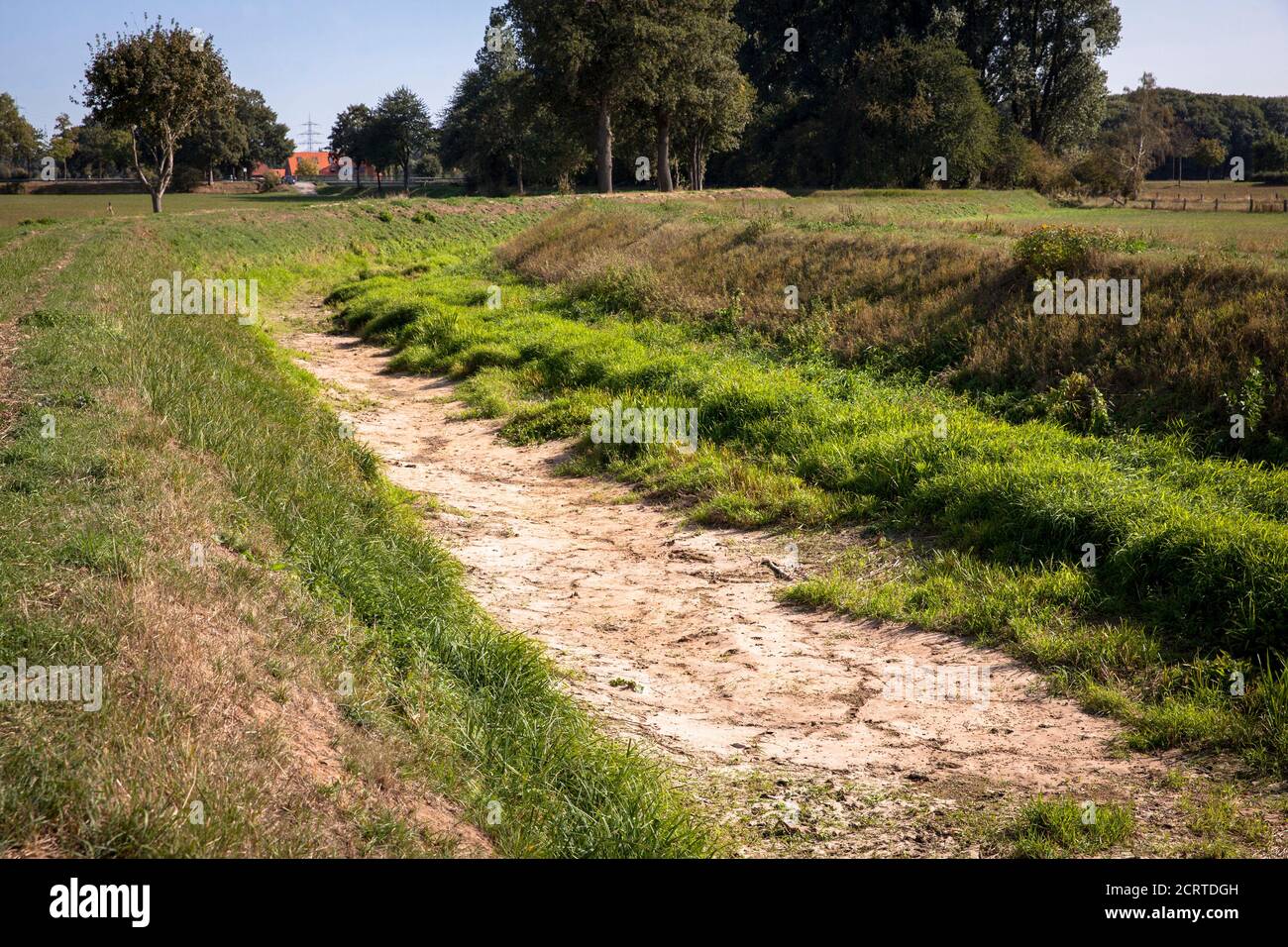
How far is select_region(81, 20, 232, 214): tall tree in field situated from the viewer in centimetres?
4406

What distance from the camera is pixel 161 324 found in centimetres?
1412

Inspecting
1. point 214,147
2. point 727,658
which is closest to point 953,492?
point 727,658

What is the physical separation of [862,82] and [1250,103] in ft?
198

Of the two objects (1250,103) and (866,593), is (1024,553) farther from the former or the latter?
(1250,103)

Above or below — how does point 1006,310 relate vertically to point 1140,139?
below

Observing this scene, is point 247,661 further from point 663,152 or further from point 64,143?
point 64,143

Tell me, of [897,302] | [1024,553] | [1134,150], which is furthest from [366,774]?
[1134,150]

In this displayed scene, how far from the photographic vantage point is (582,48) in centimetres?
4847

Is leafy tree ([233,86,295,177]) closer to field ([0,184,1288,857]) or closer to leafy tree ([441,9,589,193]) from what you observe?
leafy tree ([441,9,589,193])

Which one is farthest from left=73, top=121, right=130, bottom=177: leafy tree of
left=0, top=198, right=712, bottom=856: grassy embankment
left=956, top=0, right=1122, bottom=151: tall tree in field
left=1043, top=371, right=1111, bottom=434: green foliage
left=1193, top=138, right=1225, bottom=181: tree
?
left=1193, top=138, right=1225, bottom=181: tree

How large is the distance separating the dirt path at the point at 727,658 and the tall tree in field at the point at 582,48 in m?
41.6

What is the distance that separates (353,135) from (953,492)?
103769mm

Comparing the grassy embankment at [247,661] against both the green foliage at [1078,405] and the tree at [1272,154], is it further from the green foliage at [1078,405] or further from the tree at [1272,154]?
the tree at [1272,154]

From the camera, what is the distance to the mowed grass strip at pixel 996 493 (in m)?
6.99
